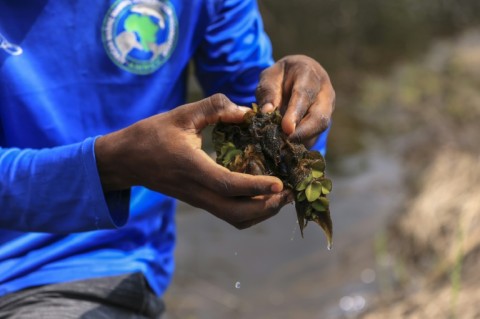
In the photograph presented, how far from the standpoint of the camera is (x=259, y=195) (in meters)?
1.57

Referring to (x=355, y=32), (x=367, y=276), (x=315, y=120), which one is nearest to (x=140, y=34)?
(x=315, y=120)

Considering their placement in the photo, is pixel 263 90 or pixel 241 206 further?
pixel 263 90

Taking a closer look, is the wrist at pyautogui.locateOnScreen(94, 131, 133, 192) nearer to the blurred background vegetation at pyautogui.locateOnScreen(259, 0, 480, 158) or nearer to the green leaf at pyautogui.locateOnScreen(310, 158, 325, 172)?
the green leaf at pyautogui.locateOnScreen(310, 158, 325, 172)

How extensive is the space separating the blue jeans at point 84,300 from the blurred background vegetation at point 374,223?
1.57 ft

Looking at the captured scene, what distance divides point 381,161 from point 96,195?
493cm

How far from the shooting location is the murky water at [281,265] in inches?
172

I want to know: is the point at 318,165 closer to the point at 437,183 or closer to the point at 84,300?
the point at 84,300

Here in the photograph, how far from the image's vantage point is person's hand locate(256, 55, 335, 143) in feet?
5.71

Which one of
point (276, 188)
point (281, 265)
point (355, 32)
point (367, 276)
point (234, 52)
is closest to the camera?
point (276, 188)

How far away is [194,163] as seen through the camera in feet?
5.15

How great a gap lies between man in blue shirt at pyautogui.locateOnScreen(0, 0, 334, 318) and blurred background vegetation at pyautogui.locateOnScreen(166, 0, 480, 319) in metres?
0.61

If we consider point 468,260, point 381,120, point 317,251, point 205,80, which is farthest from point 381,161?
point 205,80

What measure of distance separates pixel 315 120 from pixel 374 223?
3.64m

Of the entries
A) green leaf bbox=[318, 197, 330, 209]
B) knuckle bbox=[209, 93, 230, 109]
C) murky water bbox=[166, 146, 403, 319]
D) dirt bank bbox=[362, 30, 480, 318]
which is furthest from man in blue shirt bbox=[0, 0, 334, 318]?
murky water bbox=[166, 146, 403, 319]
